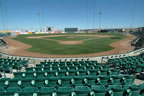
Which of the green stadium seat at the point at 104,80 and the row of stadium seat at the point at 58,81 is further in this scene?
the green stadium seat at the point at 104,80

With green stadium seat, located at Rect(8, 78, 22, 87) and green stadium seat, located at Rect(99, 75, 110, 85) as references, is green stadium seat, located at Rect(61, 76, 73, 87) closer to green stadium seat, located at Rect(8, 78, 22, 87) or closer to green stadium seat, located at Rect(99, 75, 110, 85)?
green stadium seat, located at Rect(99, 75, 110, 85)

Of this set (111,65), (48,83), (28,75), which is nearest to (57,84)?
(48,83)

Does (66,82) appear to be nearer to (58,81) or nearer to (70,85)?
(70,85)

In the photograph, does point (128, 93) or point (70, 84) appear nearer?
point (128, 93)

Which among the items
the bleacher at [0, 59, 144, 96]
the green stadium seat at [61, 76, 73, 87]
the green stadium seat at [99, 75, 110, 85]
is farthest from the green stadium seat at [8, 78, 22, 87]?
the green stadium seat at [99, 75, 110, 85]

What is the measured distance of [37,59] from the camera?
17.4 m

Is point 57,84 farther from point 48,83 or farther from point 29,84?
point 29,84

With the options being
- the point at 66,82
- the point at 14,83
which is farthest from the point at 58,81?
the point at 14,83

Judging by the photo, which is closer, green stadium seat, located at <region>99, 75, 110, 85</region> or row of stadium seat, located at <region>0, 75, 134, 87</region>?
row of stadium seat, located at <region>0, 75, 134, 87</region>

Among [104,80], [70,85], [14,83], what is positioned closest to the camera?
[14,83]

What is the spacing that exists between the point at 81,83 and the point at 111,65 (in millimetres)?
8512

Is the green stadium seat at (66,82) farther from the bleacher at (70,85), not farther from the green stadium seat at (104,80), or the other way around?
the green stadium seat at (104,80)

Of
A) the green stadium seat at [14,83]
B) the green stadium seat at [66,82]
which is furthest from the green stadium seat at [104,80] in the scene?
the green stadium seat at [14,83]

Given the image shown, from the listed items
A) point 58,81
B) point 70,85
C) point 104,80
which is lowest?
point 70,85
